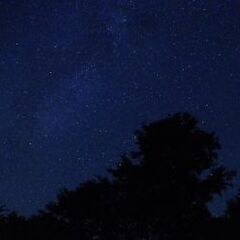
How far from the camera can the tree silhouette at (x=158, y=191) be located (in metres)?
31.4

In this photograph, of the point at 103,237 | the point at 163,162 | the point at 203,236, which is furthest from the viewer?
the point at 103,237

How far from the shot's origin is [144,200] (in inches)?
1229

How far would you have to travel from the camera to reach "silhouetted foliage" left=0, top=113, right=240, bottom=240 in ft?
103

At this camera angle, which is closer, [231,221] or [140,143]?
[231,221]

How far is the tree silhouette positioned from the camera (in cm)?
3138

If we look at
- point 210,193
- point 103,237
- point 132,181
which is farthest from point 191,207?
point 103,237

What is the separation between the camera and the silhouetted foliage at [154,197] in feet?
103

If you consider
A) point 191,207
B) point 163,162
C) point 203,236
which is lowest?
point 203,236

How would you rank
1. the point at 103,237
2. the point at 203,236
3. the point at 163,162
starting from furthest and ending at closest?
the point at 103,237, the point at 163,162, the point at 203,236

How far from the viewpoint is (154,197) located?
103 ft

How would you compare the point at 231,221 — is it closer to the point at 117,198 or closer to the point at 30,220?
the point at 117,198

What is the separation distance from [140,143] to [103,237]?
20.1ft

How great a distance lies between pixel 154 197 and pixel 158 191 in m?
0.42

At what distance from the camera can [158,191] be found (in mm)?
31562
